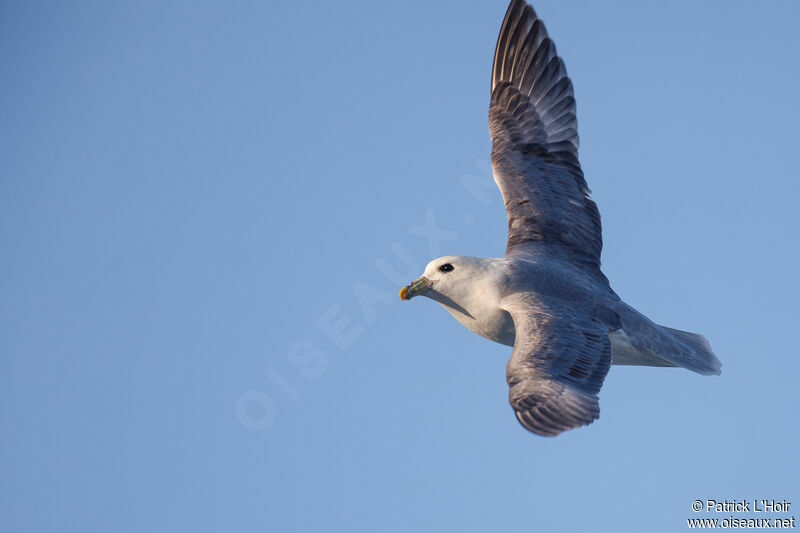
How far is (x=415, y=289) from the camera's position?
39.9 feet

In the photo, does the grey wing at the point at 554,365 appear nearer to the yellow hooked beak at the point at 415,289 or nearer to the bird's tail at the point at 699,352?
the yellow hooked beak at the point at 415,289

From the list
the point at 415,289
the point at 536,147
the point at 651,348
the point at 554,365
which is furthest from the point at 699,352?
the point at 415,289

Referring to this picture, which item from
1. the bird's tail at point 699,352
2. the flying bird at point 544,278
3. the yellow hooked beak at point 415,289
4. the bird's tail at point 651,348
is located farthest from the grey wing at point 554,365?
the bird's tail at point 699,352

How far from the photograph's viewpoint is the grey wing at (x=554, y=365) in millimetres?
9617

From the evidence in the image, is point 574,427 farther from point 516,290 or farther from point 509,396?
point 516,290

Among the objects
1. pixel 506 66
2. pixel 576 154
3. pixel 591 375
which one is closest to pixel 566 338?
pixel 591 375

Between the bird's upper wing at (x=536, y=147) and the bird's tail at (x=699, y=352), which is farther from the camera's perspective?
the bird's upper wing at (x=536, y=147)

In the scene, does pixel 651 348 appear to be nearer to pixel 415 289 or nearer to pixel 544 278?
pixel 544 278

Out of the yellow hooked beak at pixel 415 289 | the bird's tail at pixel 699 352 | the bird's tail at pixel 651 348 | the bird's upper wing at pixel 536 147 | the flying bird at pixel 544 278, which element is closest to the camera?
the flying bird at pixel 544 278

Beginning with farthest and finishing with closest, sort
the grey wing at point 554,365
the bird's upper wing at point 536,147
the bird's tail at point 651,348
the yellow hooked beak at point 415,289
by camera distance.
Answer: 1. the bird's upper wing at point 536,147
2. the yellow hooked beak at point 415,289
3. the bird's tail at point 651,348
4. the grey wing at point 554,365

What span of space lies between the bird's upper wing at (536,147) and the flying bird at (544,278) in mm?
15

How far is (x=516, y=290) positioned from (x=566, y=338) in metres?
1.13

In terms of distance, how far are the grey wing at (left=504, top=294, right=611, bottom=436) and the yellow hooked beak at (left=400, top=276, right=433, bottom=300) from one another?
3.81 ft

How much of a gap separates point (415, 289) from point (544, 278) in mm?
1635
